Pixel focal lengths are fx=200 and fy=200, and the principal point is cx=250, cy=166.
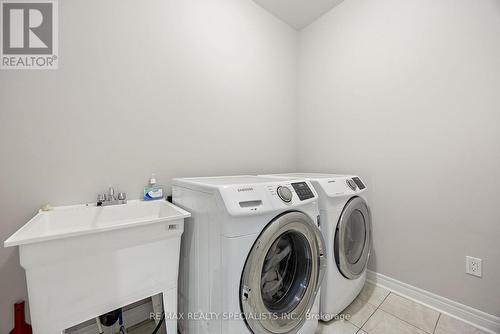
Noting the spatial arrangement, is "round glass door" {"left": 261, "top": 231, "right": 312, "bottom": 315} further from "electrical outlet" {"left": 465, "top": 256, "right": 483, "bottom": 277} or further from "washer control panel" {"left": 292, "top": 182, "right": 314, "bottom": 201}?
"electrical outlet" {"left": 465, "top": 256, "right": 483, "bottom": 277}

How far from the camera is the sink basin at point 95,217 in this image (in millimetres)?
860

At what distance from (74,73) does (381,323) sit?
2.45 m

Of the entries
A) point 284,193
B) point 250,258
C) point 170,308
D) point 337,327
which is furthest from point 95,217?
point 337,327

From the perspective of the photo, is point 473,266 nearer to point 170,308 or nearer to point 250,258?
point 250,258

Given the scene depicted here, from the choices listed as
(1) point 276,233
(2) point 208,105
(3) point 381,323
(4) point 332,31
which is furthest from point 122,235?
(4) point 332,31

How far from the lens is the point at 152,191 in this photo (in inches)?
53.2

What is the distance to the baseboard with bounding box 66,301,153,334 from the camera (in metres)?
1.17

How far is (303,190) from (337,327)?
0.95m

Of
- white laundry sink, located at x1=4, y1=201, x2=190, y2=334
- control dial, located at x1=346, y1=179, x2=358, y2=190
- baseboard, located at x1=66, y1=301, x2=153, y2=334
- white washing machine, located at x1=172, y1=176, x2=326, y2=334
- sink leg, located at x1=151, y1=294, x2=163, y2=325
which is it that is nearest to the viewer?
white laundry sink, located at x1=4, y1=201, x2=190, y2=334

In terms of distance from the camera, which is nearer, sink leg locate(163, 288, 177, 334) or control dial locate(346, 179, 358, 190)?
sink leg locate(163, 288, 177, 334)

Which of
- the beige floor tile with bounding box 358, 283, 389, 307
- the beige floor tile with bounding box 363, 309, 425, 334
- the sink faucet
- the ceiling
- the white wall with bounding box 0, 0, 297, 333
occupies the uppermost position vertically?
the ceiling

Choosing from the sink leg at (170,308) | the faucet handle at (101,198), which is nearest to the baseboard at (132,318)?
the sink leg at (170,308)

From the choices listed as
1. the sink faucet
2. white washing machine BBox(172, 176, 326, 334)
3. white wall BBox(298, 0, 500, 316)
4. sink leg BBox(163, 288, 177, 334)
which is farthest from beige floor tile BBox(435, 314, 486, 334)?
the sink faucet

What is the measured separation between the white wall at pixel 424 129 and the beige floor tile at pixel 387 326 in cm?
40
